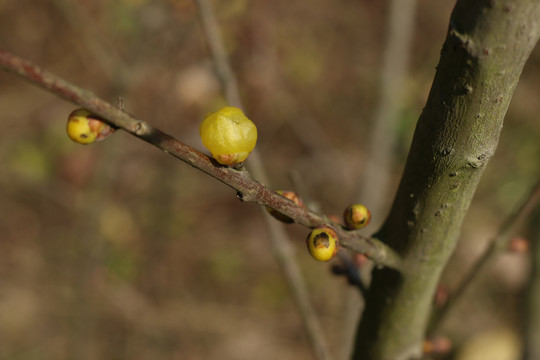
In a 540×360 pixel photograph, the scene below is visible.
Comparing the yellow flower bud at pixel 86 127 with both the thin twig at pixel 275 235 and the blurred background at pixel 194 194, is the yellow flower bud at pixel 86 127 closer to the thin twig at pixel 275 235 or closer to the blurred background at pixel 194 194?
the thin twig at pixel 275 235

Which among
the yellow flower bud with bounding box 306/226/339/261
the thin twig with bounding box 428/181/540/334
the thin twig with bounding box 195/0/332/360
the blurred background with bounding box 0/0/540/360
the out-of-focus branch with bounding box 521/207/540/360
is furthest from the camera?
the blurred background with bounding box 0/0/540/360

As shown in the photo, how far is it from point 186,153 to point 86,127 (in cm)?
20

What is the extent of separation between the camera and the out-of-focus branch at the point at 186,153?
701 mm

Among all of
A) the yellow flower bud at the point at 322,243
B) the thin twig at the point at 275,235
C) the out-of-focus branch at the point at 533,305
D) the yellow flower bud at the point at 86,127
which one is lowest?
the yellow flower bud at the point at 86,127

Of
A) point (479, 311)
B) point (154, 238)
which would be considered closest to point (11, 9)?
point (154, 238)

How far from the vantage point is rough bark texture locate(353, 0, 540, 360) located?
2.40ft

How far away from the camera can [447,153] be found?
0.88 metres

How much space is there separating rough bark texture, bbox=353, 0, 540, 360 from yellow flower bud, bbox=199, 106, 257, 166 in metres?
0.36

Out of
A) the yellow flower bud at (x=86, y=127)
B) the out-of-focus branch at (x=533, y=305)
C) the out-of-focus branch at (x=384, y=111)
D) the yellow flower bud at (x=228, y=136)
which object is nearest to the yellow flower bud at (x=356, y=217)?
the yellow flower bud at (x=228, y=136)

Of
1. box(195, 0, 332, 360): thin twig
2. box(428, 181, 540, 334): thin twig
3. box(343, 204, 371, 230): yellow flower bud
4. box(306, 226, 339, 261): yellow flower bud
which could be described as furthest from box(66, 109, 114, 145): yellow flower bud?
box(428, 181, 540, 334): thin twig

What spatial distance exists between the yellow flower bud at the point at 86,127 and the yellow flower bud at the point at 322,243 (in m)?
0.48

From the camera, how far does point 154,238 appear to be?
15.3 feet

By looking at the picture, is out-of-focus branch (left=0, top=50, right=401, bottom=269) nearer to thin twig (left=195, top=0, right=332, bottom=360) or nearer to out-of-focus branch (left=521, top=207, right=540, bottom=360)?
thin twig (left=195, top=0, right=332, bottom=360)

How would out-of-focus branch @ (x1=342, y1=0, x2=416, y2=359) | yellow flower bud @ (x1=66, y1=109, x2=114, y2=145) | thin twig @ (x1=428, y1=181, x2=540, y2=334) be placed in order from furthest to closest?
out-of-focus branch @ (x1=342, y1=0, x2=416, y2=359), thin twig @ (x1=428, y1=181, x2=540, y2=334), yellow flower bud @ (x1=66, y1=109, x2=114, y2=145)
